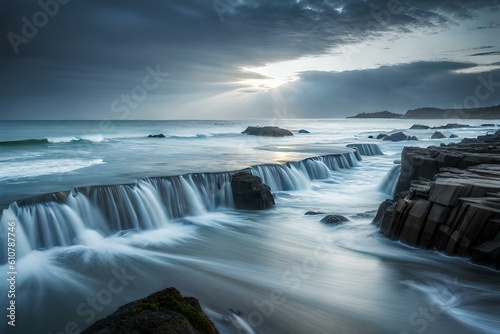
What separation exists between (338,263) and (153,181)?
847 centimetres

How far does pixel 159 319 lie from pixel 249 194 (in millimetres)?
11594

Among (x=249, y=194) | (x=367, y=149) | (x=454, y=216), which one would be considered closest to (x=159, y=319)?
(x=454, y=216)

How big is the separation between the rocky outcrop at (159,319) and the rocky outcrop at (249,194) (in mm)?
10689

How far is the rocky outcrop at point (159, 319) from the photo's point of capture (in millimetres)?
3621

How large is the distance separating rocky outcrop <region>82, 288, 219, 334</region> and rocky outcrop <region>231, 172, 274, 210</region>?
35.1ft

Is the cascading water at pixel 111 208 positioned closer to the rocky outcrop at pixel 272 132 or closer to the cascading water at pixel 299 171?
the cascading water at pixel 299 171

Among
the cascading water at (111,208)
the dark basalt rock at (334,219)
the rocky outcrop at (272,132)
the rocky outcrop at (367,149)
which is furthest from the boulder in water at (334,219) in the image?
the rocky outcrop at (272,132)

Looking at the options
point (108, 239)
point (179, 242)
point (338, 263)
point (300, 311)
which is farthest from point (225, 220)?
point (300, 311)

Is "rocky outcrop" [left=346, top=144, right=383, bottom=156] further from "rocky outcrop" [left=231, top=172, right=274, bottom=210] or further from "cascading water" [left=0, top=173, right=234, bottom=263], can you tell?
"cascading water" [left=0, top=173, right=234, bottom=263]

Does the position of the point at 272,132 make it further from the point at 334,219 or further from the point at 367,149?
the point at 334,219

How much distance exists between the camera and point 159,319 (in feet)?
12.3

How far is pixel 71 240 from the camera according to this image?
34.2 feet

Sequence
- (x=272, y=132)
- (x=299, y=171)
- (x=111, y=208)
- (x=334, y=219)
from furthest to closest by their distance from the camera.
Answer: (x=272, y=132)
(x=299, y=171)
(x=334, y=219)
(x=111, y=208)

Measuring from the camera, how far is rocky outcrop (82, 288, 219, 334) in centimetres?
362
